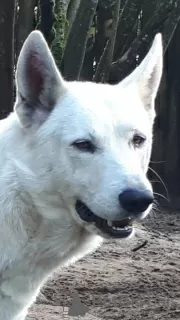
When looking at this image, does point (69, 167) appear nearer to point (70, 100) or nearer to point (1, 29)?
point (70, 100)

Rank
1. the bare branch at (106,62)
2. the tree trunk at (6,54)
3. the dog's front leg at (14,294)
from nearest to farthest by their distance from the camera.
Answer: the dog's front leg at (14,294) < the tree trunk at (6,54) < the bare branch at (106,62)

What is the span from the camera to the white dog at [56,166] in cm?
381

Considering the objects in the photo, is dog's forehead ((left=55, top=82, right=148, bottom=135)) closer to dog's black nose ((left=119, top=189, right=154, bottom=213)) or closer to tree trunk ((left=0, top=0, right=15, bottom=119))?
dog's black nose ((left=119, top=189, right=154, bottom=213))

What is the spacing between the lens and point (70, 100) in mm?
4016

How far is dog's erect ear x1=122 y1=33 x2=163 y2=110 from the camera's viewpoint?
4281 millimetres

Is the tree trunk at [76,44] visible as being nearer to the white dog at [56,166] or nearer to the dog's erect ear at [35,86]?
the white dog at [56,166]

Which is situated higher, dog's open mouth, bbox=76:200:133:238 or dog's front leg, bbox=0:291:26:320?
dog's open mouth, bbox=76:200:133:238

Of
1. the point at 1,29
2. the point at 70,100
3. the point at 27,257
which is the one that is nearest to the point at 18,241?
the point at 27,257

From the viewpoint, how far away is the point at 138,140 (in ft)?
12.9

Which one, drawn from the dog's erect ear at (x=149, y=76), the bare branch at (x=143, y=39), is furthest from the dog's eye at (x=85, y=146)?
the bare branch at (x=143, y=39)

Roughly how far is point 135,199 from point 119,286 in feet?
9.18

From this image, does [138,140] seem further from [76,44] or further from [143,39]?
[143,39]

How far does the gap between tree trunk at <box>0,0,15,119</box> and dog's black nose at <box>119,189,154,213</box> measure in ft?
13.6

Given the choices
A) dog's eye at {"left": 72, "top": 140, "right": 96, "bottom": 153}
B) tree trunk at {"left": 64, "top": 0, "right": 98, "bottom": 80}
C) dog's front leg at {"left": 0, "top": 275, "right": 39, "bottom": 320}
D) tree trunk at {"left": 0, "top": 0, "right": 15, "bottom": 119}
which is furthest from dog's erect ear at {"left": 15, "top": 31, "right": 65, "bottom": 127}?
tree trunk at {"left": 64, "top": 0, "right": 98, "bottom": 80}
